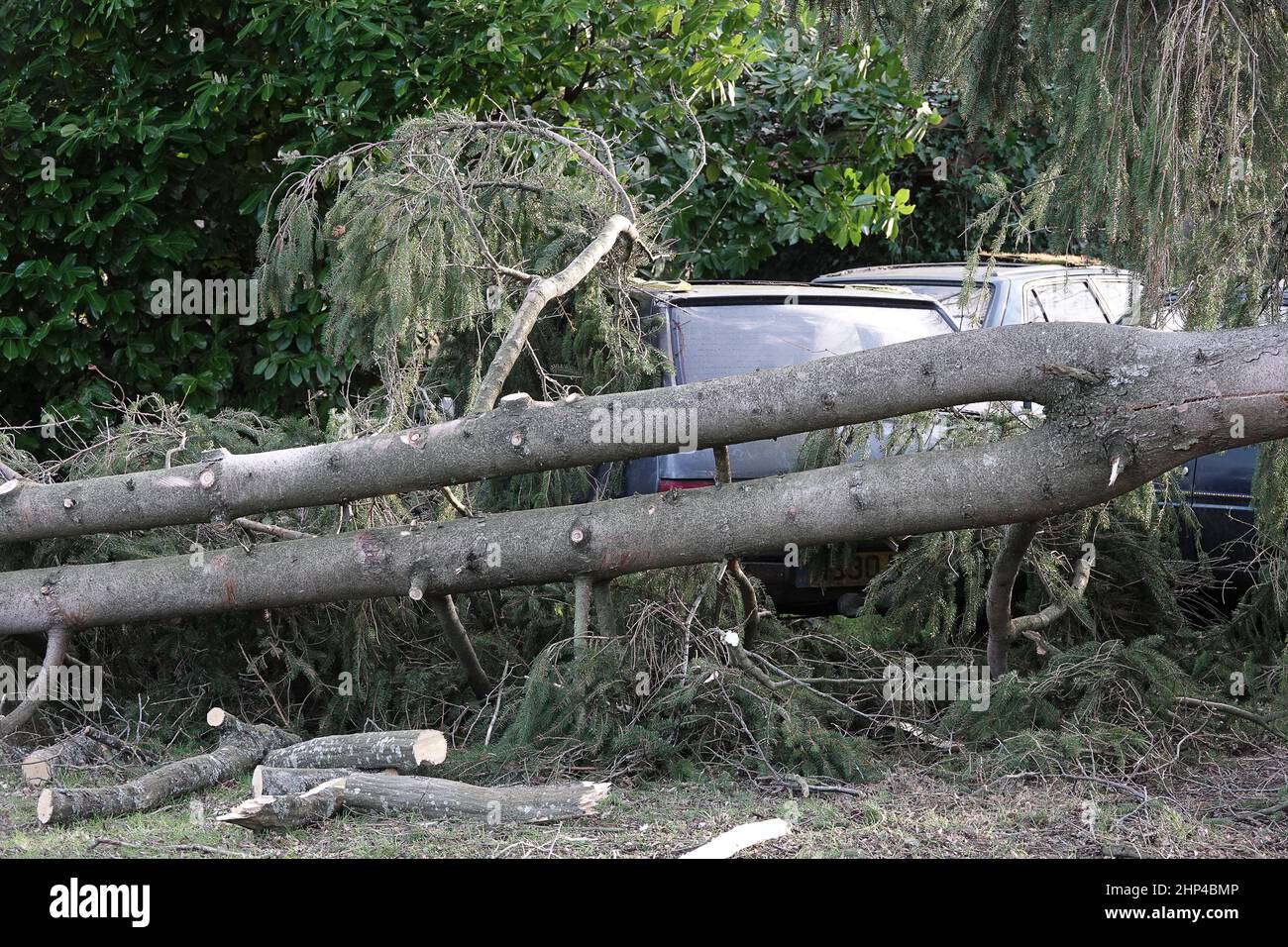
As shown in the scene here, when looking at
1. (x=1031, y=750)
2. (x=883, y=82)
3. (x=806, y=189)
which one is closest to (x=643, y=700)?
(x=1031, y=750)

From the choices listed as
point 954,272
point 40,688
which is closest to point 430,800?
point 40,688

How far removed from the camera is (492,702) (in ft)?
18.3

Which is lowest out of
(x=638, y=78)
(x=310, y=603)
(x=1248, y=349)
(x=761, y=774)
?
(x=761, y=774)

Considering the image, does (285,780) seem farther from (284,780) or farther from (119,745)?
(119,745)

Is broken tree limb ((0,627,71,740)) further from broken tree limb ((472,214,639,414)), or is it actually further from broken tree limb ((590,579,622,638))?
broken tree limb ((590,579,622,638))

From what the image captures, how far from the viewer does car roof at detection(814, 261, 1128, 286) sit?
8.04 m

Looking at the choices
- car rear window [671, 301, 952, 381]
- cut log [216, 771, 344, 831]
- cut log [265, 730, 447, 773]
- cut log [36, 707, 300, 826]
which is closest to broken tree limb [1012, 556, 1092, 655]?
car rear window [671, 301, 952, 381]

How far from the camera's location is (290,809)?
4.09m

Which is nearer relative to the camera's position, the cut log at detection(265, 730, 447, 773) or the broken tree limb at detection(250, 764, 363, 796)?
the broken tree limb at detection(250, 764, 363, 796)

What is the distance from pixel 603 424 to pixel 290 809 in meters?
1.68

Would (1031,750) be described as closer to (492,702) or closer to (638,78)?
(492,702)

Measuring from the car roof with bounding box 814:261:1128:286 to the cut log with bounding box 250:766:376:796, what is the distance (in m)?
4.96

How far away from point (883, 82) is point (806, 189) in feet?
3.74

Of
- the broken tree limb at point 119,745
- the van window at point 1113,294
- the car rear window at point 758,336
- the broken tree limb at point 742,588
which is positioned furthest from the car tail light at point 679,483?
the van window at point 1113,294
